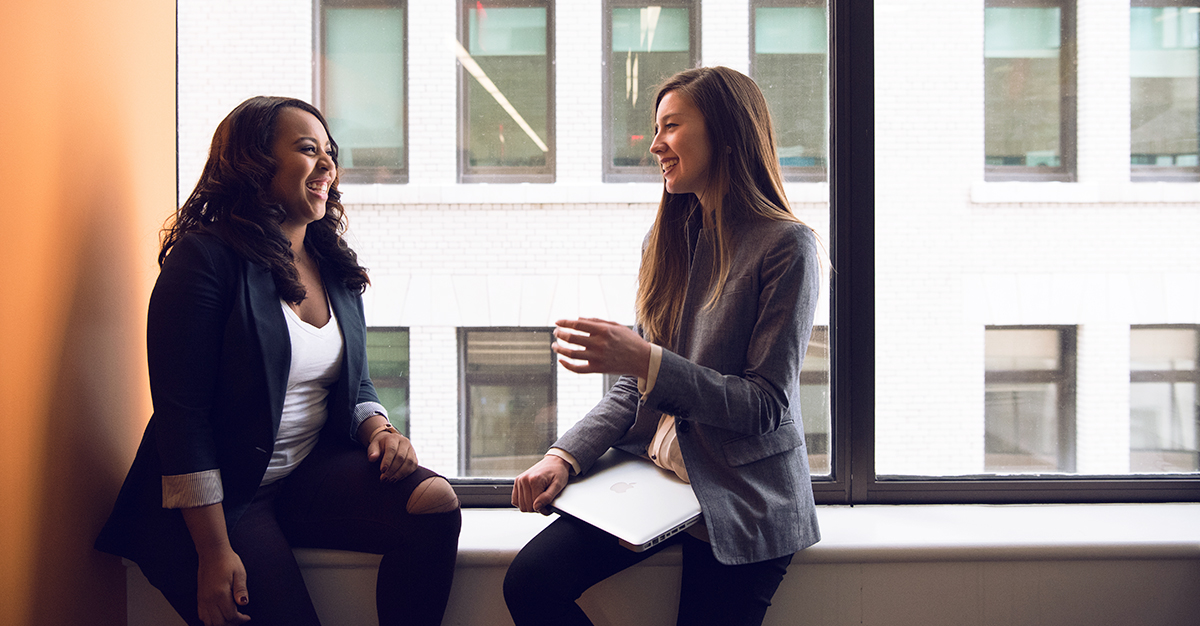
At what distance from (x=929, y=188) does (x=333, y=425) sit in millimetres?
1853

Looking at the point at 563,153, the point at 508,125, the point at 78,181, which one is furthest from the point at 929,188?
the point at 78,181

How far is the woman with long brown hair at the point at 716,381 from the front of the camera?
3.94 feet

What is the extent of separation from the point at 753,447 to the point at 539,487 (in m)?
0.47

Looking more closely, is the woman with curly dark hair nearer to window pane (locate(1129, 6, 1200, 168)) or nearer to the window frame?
the window frame

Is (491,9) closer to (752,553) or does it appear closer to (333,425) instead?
(333,425)

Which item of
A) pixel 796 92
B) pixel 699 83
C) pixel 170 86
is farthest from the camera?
pixel 796 92

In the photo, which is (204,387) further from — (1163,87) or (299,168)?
(1163,87)

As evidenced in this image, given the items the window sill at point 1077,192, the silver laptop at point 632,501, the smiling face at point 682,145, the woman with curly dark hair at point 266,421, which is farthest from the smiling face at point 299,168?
the window sill at point 1077,192

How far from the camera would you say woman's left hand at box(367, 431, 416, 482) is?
141cm

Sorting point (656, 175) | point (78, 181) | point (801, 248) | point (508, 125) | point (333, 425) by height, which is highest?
point (508, 125)

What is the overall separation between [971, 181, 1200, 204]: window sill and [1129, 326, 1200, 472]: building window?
425 mm

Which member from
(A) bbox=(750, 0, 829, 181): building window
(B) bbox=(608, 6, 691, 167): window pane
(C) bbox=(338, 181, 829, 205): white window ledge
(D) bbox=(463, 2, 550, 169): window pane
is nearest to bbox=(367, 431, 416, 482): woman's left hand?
(C) bbox=(338, 181, 829, 205): white window ledge

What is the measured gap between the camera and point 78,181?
4.67ft

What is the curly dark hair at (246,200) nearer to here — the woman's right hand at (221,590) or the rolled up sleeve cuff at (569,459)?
the woman's right hand at (221,590)
